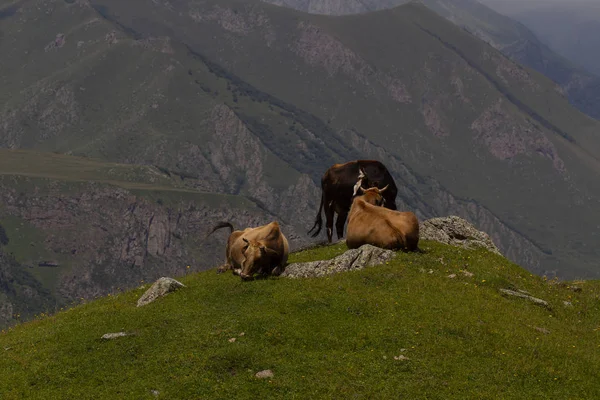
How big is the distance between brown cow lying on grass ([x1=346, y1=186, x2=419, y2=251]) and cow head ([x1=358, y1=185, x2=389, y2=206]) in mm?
1854

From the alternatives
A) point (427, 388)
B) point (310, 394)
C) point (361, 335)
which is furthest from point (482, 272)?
point (310, 394)

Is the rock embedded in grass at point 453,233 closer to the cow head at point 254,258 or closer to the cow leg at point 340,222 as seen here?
the cow leg at point 340,222

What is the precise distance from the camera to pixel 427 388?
859 inches

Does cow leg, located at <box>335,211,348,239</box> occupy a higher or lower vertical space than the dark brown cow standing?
lower

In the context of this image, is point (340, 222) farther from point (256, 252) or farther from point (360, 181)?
point (256, 252)

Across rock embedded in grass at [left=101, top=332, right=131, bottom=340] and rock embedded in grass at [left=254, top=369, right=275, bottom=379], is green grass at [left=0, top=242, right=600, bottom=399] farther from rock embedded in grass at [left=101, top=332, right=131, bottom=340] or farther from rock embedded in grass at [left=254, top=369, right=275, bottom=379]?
rock embedded in grass at [left=101, top=332, right=131, bottom=340]

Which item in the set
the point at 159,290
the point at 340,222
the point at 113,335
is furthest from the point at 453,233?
the point at 113,335

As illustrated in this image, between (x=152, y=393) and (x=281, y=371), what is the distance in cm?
449

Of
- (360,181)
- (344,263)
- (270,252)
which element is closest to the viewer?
(270,252)

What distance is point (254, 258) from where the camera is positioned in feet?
106

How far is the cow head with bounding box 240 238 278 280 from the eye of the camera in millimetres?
32094

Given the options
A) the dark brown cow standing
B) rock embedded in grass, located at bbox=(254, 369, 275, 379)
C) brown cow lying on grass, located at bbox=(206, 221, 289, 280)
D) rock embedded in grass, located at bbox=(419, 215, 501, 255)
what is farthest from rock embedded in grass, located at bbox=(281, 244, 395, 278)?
rock embedded in grass, located at bbox=(254, 369, 275, 379)

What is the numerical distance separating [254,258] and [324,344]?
8.37m

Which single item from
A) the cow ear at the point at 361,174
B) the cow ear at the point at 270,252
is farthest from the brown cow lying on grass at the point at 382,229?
the cow ear at the point at 270,252
